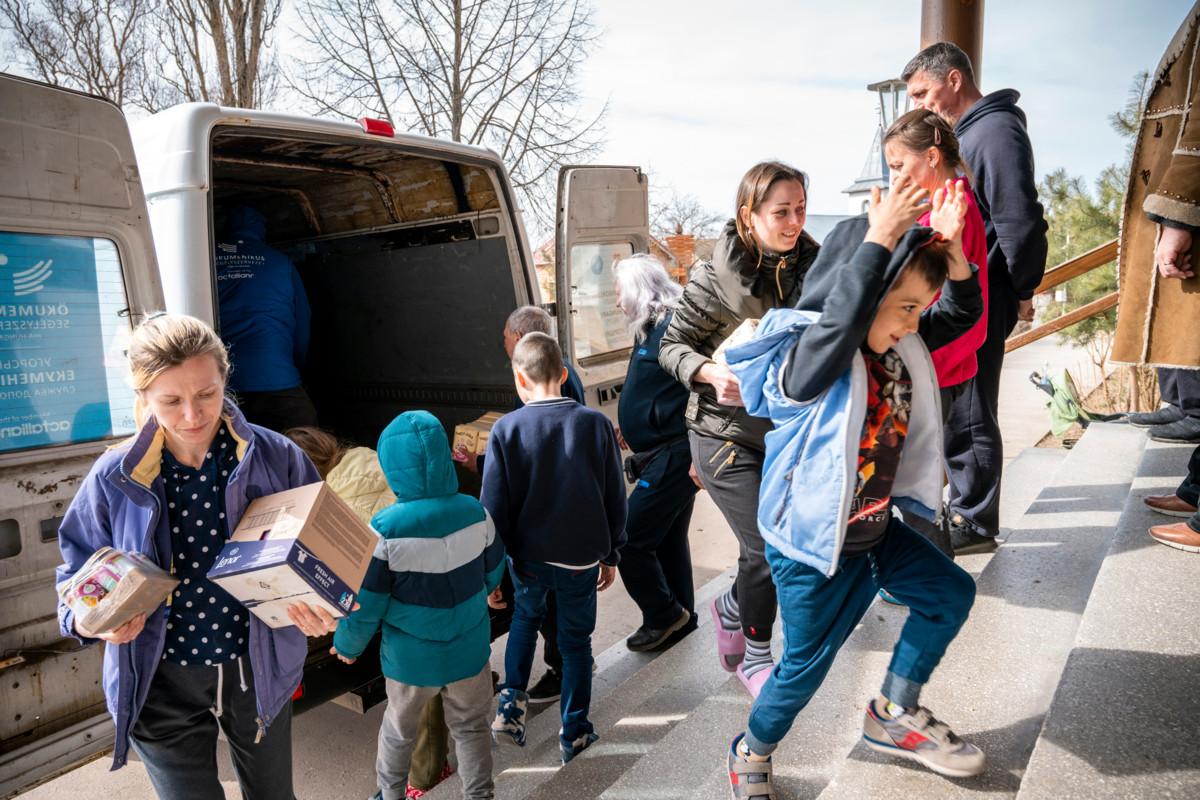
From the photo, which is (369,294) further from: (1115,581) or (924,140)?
(1115,581)

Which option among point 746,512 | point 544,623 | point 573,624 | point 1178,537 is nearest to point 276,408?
point 544,623

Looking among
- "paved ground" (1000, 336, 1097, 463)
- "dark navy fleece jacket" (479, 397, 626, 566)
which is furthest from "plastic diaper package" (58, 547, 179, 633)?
"paved ground" (1000, 336, 1097, 463)

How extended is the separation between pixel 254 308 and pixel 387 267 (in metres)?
0.92

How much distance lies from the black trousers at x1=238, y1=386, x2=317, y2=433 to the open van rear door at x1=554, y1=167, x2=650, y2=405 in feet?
5.38

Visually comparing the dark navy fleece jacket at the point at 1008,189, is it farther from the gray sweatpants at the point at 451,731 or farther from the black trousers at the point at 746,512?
the gray sweatpants at the point at 451,731

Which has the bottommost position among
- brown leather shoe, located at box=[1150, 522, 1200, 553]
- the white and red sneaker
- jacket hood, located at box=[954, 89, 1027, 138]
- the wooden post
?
the white and red sneaker

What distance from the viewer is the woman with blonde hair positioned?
5.95 feet

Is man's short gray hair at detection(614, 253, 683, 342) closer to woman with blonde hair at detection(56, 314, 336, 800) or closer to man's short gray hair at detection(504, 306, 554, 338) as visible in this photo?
man's short gray hair at detection(504, 306, 554, 338)

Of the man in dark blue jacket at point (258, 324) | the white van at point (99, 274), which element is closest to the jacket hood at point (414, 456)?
the white van at point (99, 274)

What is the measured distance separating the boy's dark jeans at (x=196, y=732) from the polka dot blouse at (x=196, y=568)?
5cm

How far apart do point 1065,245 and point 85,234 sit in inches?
357

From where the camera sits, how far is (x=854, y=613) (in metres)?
1.98

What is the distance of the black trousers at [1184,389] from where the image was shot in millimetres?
4152

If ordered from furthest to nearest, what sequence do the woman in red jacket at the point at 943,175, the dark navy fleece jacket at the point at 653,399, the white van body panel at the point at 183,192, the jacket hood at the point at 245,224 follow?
the jacket hood at the point at 245,224 < the dark navy fleece jacket at the point at 653,399 < the white van body panel at the point at 183,192 < the woman in red jacket at the point at 943,175
